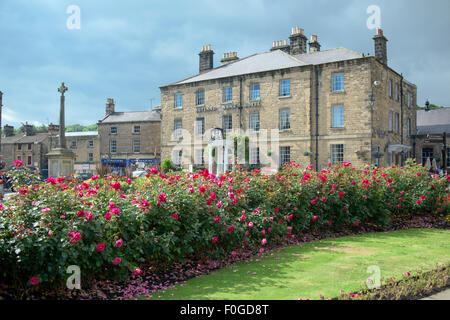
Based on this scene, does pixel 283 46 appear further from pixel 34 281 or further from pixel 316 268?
pixel 34 281

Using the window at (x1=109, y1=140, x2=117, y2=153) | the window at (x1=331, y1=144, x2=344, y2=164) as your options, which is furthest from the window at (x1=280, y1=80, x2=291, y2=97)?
the window at (x1=109, y1=140, x2=117, y2=153)

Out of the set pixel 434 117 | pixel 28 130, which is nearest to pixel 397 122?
pixel 434 117

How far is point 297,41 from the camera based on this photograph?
115 feet

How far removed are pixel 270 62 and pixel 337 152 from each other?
10.1 meters

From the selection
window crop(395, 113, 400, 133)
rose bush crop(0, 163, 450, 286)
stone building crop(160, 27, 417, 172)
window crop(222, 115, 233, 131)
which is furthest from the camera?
window crop(222, 115, 233, 131)

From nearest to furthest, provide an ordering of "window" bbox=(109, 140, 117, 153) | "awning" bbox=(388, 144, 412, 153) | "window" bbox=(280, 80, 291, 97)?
1. "awning" bbox=(388, 144, 412, 153)
2. "window" bbox=(280, 80, 291, 97)
3. "window" bbox=(109, 140, 117, 153)

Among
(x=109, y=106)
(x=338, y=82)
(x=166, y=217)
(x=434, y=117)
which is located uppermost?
(x=109, y=106)

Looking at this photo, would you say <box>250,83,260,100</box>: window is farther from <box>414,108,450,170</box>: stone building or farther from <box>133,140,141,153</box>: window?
<box>133,140,141,153</box>: window

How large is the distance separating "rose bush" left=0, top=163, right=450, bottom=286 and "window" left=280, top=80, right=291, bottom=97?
21.2 metres

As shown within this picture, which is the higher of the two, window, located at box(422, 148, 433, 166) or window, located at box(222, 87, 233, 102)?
window, located at box(222, 87, 233, 102)

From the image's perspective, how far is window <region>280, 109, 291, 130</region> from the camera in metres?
31.6

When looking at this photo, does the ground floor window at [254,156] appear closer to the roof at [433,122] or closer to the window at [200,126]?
the window at [200,126]

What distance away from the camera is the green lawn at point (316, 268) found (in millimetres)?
5227

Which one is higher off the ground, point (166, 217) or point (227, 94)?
point (227, 94)
